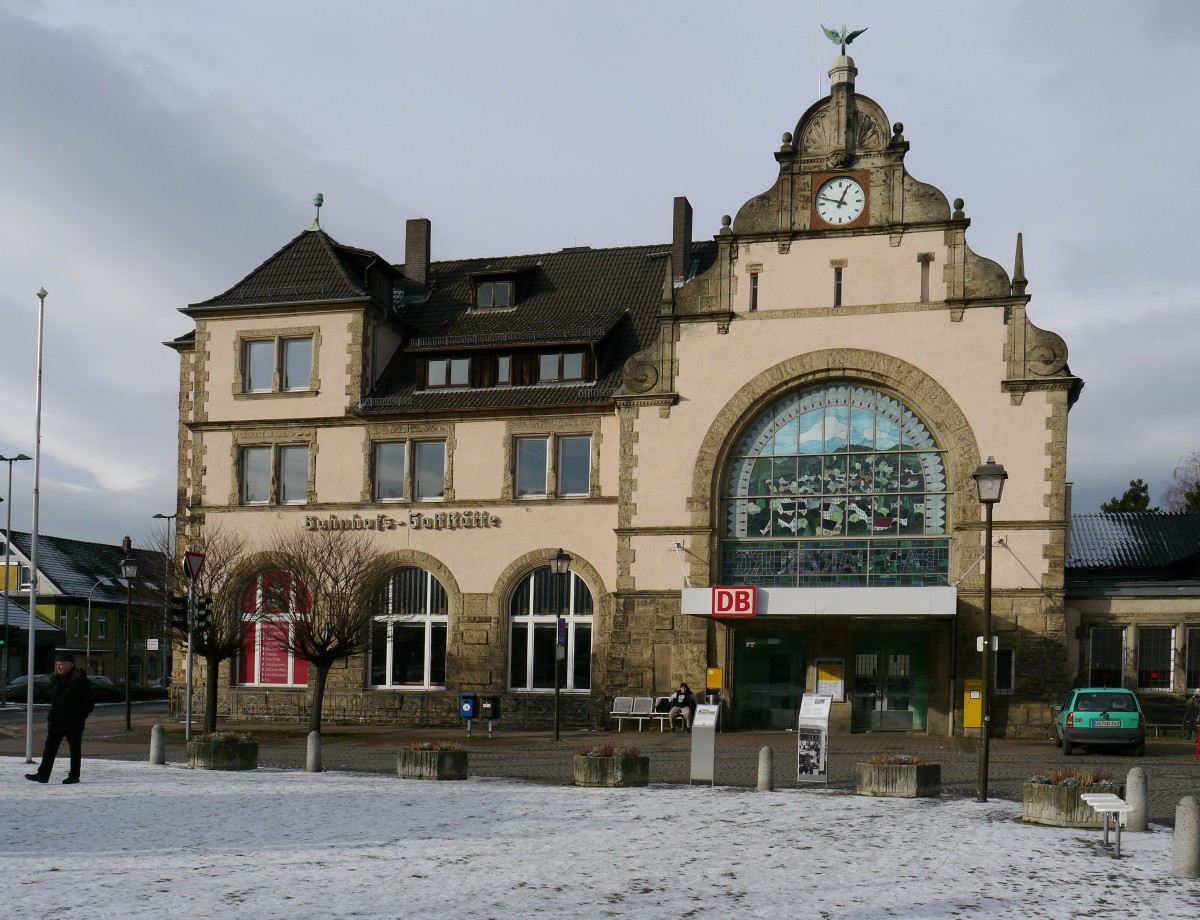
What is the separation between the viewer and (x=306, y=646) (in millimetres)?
34125

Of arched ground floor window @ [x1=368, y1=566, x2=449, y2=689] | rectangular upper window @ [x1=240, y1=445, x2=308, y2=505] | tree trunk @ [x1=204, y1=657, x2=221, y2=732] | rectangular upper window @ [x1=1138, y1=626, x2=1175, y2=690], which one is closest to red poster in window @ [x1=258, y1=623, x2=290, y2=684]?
arched ground floor window @ [x1=368, y1=566, x2=449, y2=689]

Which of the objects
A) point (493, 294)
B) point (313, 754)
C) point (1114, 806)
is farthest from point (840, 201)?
point (1114, 806)

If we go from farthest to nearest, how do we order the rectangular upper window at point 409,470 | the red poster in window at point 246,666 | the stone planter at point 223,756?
the red poster in window at point 246,666 < the rectangular upper window at point 409,470 < the stone planter at point 223,756

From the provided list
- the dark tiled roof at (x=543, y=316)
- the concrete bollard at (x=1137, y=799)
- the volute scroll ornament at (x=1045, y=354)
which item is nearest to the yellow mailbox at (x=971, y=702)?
the volute scroll ornament at (x=1045, y=354)

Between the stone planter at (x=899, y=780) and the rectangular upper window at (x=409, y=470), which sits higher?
the rectangular upper window at (x=409, y=470)

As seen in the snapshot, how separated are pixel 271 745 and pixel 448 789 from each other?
1195 cm

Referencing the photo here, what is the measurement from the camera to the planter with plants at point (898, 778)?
2041cm

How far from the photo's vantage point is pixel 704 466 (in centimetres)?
3694

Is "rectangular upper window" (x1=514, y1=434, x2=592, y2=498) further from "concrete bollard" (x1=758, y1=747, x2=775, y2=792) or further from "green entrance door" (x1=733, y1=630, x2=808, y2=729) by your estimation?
"concrete bollard" (x1=758, y1=747, x2=775, y2=792)

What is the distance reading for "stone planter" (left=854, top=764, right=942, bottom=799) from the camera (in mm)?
20406

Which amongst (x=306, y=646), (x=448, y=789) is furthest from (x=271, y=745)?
(x=448, y=789)

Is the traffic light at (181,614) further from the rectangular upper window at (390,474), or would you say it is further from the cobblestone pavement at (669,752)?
the rectangular upper window at (390,474)

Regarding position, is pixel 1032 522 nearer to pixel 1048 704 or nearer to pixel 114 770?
pixel 1048 704

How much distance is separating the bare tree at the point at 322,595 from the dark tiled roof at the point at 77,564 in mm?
37871
